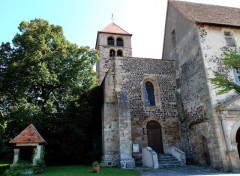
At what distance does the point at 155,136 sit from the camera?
18250mm

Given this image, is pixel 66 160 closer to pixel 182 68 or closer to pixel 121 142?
pixel 121 142

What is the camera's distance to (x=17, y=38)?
19.2 meters

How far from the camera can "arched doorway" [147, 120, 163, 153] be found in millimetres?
17984

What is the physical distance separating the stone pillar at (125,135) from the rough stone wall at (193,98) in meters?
4.97

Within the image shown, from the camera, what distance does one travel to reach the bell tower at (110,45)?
2939 cm

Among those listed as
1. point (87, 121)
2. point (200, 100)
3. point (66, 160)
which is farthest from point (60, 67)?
point (200, 100)

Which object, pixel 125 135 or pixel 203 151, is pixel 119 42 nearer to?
pixel 125 135

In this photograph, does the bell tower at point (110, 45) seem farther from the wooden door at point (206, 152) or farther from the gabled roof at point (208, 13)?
the wooden door at point (206, 152)

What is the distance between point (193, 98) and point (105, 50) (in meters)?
16.2

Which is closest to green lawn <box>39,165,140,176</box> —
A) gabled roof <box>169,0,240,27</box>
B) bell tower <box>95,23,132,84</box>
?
gabled roof <box>169,0,240,27</box>

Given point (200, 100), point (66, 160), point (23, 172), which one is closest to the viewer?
point (23, 172)

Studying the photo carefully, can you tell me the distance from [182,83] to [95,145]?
9706 mm

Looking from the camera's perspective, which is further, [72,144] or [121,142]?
[72,144]

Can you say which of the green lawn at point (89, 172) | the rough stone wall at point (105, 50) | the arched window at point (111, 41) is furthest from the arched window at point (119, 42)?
the green lawn at point (89, 172)
